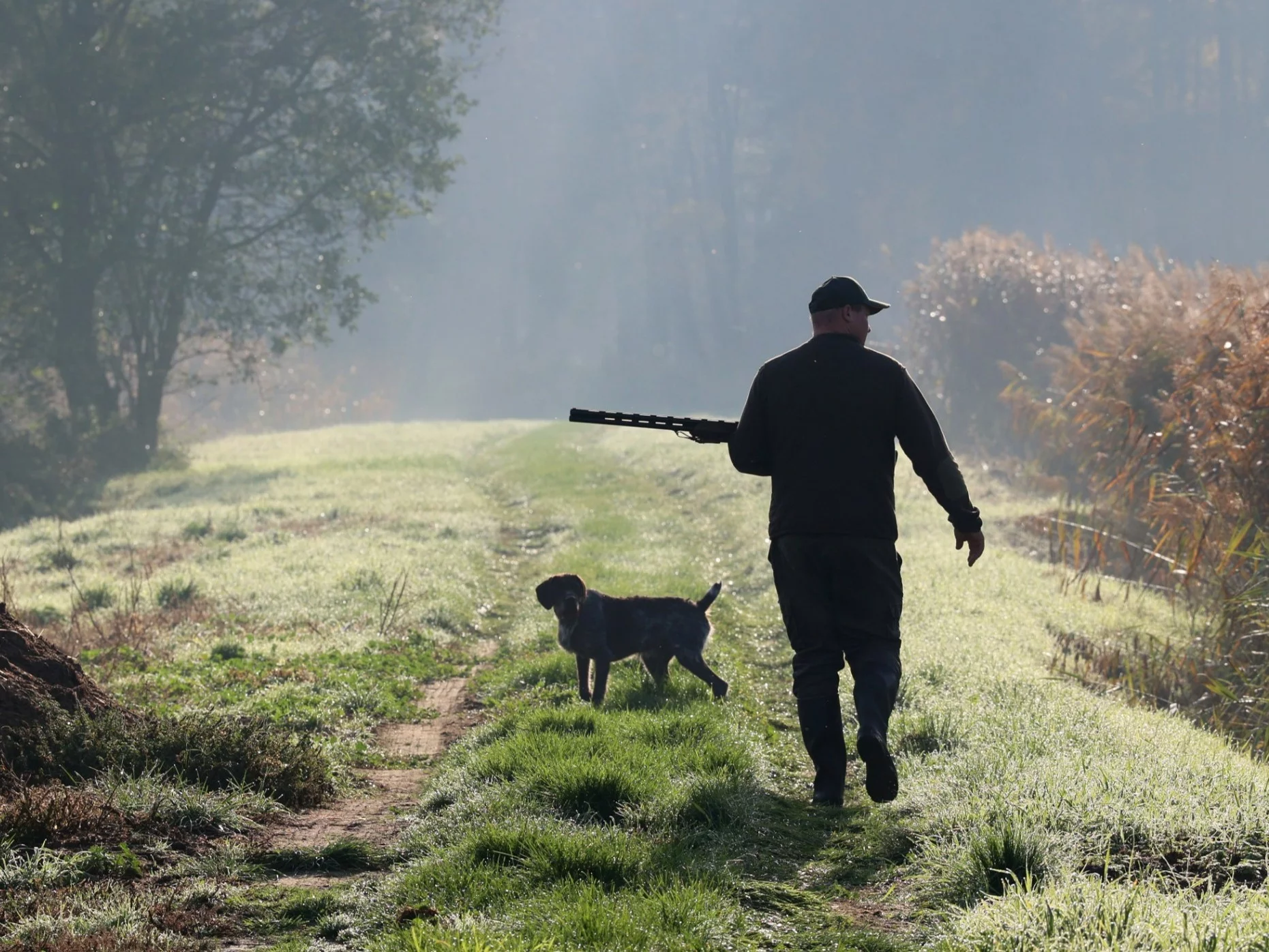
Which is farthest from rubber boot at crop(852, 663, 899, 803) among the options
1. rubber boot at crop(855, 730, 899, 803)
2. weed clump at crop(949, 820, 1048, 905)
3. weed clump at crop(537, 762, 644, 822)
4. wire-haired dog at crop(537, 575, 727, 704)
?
wire-haired dog at crop(537, 575, 727, 704)

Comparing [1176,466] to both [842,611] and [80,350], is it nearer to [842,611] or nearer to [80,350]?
[842,611]

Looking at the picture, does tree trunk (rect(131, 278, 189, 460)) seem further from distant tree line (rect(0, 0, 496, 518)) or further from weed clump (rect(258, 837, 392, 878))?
weed clump (rect(258, 837, 392, 878))

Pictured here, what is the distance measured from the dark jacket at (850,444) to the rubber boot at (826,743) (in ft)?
3.14

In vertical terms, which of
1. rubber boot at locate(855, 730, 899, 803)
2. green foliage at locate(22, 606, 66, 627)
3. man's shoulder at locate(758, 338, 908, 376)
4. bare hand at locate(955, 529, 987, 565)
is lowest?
green foliage at locate(22, 606, 66, 627)

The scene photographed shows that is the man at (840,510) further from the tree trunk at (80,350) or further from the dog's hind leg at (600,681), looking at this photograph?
the tree trunk at (80,350)

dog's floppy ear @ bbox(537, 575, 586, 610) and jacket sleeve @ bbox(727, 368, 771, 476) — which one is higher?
jacket sleeve @ bbox(727, 368, 771, 476)

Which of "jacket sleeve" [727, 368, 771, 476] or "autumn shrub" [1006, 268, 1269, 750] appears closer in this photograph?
"jacket sleeve" [727, 368, 771, 476]

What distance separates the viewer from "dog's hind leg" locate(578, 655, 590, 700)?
926cm

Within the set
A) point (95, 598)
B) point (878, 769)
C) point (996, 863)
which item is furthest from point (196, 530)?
point (996, 863)

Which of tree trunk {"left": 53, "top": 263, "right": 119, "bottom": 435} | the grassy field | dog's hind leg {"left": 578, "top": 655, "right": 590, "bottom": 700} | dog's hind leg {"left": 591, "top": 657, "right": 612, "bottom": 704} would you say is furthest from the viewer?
tree trunk {"left": 53, "top": 263, "right": 119, "bottom": 435}

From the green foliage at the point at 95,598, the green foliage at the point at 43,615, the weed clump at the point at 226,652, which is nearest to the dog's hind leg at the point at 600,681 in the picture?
the weed clump at the point at 226,652

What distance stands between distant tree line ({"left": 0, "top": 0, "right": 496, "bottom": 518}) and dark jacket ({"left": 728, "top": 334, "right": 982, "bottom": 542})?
2533cm

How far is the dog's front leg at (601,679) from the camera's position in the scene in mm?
9125

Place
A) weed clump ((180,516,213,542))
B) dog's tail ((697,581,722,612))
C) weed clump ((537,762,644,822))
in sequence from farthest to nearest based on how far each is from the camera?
weed clump ((180,516,213,542)) < dog's tail ((697,581,722,612)) < weed clump ((537,762,644,822))
